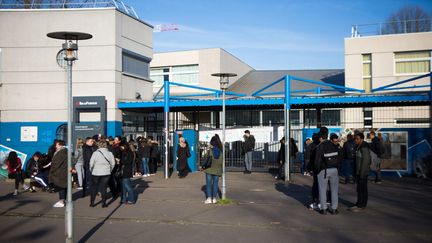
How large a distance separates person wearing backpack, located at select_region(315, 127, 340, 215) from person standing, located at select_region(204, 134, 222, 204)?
2.69 metres

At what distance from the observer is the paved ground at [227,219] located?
8844 millimetres

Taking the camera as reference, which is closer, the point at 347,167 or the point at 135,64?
the point at 347,167

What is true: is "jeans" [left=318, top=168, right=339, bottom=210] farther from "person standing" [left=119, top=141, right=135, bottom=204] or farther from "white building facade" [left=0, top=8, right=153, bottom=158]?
"white building facade" [left=0, top=8, right=153, bottom=158]

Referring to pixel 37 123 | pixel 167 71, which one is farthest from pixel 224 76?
pixel 167 71

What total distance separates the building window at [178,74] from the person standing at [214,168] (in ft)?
98.2

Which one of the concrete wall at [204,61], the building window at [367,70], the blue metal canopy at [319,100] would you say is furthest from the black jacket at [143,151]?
the concrete wall at [204,61]

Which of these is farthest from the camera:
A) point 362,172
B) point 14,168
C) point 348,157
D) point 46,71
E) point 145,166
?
point 46,71

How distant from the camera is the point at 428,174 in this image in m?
18.6

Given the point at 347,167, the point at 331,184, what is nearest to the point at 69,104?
the point at 331,184

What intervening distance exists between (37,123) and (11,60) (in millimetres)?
3050

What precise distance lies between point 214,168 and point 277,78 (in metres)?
32.1

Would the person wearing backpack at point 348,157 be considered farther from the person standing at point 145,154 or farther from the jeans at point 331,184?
the person standing at point 145,154

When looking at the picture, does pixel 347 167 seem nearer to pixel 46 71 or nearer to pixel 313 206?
pixel 313 206

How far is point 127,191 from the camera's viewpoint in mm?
12641
